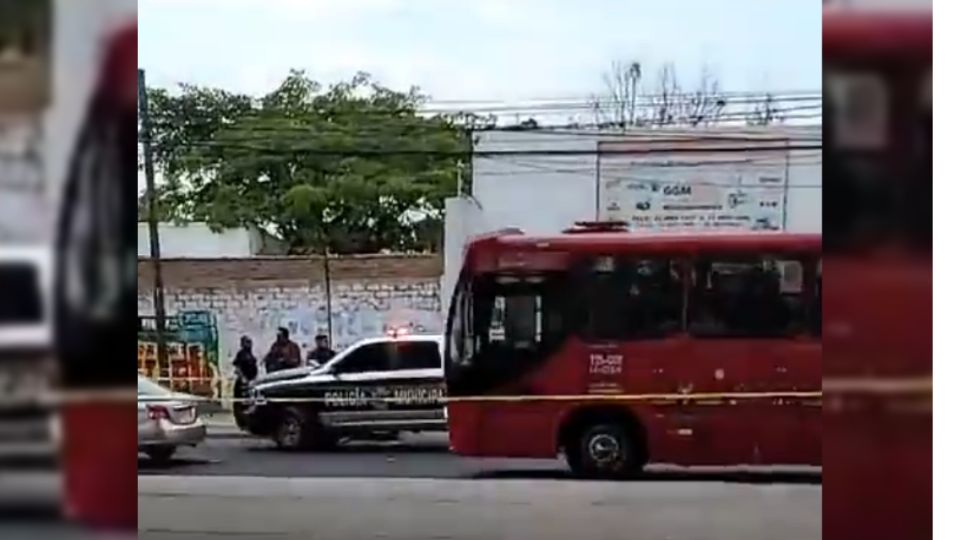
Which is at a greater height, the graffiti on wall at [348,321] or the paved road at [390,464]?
the graffiti on wall at [348,321]

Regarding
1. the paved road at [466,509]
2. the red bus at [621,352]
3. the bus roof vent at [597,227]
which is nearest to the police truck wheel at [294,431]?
the paved road at [466,509]

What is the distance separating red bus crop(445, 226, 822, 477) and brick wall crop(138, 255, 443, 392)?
16 cm

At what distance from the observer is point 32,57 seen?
62.1 inches

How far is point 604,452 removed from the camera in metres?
3.93

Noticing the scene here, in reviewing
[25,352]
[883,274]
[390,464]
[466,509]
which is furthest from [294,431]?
[883,274]

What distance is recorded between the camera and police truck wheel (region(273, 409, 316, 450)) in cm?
393

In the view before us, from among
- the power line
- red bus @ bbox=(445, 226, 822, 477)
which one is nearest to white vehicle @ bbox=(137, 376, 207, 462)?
the power line

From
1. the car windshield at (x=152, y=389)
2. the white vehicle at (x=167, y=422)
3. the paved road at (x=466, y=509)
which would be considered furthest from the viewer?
the paved road at (x=466, y=509)

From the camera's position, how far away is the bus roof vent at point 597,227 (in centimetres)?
373

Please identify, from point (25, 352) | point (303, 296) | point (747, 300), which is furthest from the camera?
point (747, 300)

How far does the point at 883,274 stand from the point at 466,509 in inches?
89.9

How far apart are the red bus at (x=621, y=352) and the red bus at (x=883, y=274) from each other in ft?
6.42

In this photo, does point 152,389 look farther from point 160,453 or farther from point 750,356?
point 750,356

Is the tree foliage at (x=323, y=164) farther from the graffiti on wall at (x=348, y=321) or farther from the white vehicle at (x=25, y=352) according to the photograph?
the white vehicle at (x=25, y=352)
